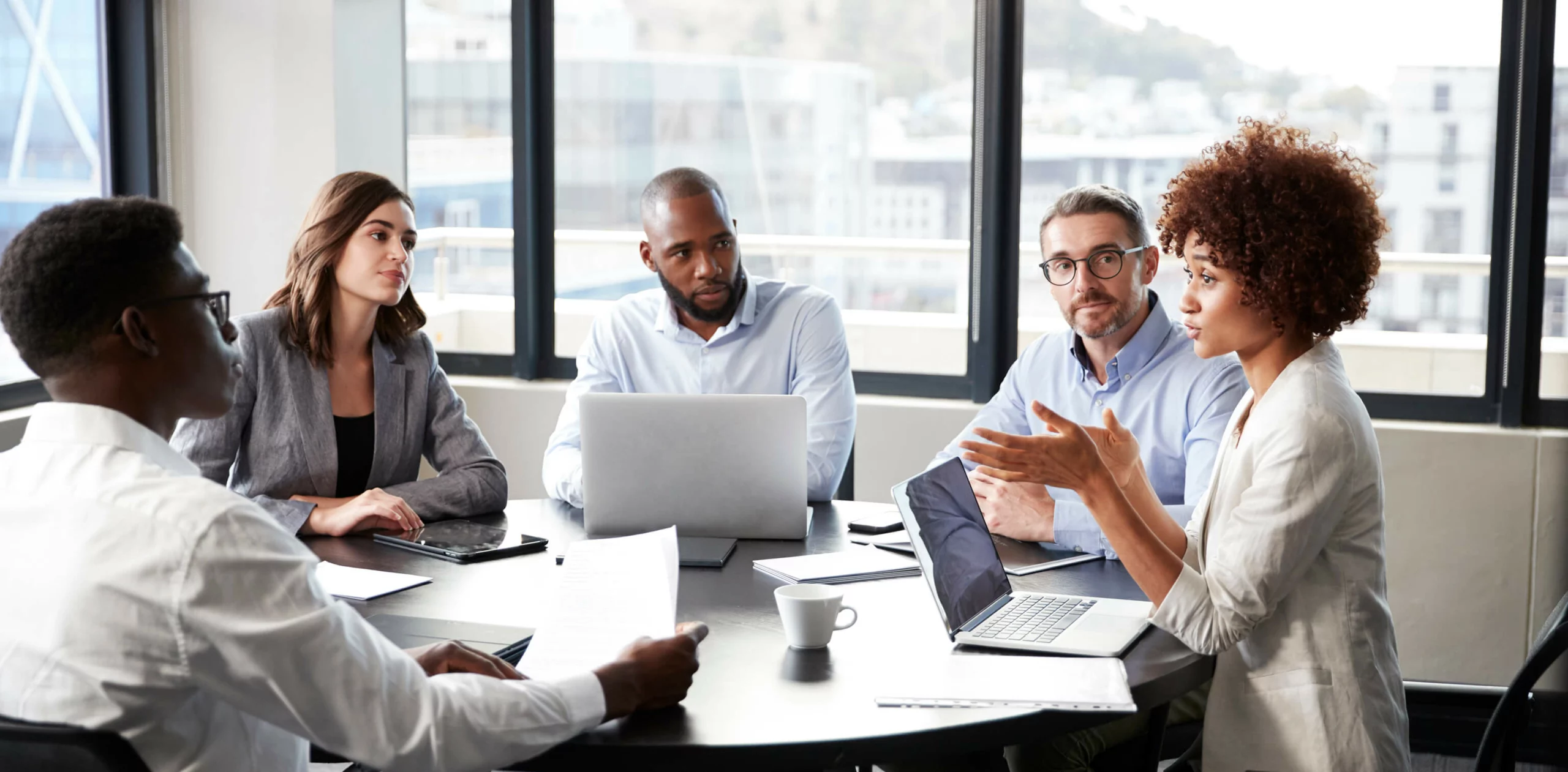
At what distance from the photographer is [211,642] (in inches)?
44.1

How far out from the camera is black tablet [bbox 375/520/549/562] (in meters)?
2.11

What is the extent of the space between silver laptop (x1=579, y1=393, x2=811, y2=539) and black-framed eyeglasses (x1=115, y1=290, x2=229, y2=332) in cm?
79

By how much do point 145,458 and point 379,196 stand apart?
159 cm

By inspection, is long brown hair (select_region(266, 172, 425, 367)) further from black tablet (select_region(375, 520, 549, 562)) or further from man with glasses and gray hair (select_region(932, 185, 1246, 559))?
man with glasses and gray hair (select_region(932, 185, 1246, 559))

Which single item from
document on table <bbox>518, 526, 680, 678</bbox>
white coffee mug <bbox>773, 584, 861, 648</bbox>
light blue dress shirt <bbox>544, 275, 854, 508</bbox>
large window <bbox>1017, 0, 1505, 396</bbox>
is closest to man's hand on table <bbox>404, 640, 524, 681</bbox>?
document on table <bbox>518, 526, 680, 678</bbox>

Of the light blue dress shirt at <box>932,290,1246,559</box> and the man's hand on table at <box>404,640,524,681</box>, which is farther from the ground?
the light blue dress shirt at <box>932,290,1246,559</box>

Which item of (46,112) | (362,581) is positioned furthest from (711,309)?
(46,112)

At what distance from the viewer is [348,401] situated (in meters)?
2.58

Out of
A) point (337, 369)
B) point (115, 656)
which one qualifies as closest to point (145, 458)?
point (115, 656)

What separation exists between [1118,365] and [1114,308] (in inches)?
4.5

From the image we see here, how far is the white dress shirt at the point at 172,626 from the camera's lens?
1.12 m

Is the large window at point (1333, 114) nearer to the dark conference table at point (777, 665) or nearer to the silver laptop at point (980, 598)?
the dark conference table at point (777, 665)

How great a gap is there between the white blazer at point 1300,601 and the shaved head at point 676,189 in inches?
59.3

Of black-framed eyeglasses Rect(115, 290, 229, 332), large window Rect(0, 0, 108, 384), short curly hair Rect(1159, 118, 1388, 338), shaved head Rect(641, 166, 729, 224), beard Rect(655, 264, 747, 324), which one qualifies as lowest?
beard Rect(655, 264, 747, 324)
